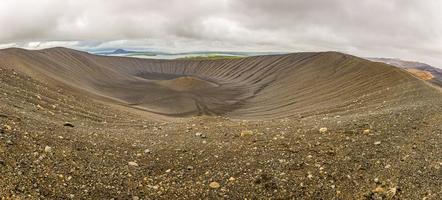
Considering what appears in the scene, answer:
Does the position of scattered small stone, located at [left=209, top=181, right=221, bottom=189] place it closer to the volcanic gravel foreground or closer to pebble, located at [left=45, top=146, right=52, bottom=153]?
the volcanic gravel foreground

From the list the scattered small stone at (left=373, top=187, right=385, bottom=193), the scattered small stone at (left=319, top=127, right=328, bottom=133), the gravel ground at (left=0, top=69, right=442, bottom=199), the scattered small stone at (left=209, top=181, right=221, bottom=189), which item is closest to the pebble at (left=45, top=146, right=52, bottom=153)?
the gravel ground at (left=0, top=69, right=442, bottom=199)

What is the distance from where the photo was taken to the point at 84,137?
1245 centimetres

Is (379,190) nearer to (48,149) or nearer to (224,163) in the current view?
(224,163)

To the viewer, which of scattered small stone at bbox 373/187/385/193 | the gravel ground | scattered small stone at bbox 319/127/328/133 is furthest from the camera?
scattered small stone at bbox 319/127/328/133

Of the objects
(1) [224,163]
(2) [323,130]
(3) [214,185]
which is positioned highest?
(2) [323,130]

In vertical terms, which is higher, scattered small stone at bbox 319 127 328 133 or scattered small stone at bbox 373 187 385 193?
scattered small stone at bbox 319 127 328 133

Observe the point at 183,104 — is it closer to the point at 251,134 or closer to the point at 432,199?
the point at 251,134

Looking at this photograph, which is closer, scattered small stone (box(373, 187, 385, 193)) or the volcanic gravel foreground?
the volcanic gravel foreground

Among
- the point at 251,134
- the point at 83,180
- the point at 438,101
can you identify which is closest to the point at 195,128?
the point at 251,134

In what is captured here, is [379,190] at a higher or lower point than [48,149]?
lower

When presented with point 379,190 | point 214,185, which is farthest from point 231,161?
point 379,190

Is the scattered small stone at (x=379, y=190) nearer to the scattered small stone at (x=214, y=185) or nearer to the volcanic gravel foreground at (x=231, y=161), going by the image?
the volcanic gravel foreground at (x=231, y=161)

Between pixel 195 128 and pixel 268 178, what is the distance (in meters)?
6.40

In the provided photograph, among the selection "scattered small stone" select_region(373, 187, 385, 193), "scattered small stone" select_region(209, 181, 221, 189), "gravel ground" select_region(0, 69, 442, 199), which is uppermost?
"gravel ground" select_region(0, 69, 442, 199)
